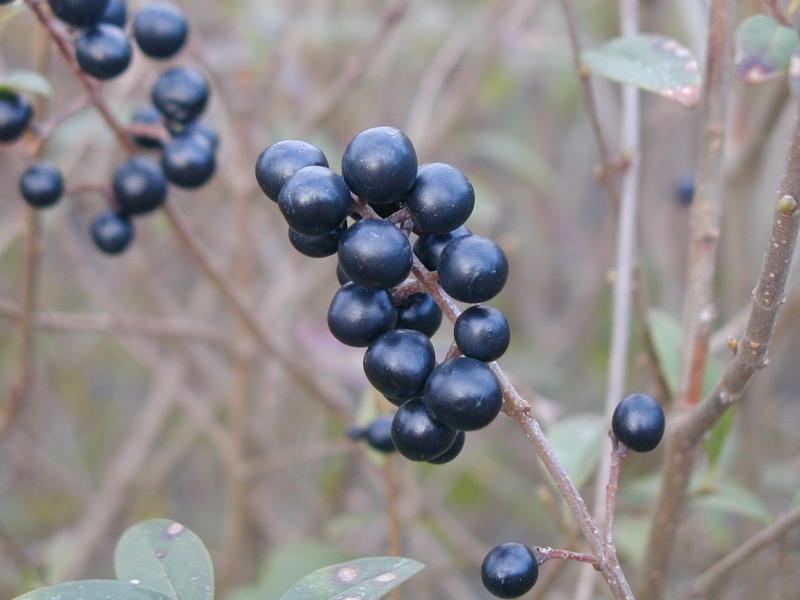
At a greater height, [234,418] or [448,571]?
[234,418]

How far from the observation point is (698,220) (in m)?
1.44

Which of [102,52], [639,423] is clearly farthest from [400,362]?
[102,52]

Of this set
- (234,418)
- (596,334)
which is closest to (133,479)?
(234,418)

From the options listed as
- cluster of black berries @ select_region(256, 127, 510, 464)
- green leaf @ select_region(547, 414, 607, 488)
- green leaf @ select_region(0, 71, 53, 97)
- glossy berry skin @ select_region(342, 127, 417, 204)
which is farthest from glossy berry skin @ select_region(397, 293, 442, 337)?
green leaf @ select_region(0, 71, 53, 97)

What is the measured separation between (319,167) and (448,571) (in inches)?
77.2

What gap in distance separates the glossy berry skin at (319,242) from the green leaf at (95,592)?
376mm

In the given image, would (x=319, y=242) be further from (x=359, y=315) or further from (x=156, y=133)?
(x=156, y=133)

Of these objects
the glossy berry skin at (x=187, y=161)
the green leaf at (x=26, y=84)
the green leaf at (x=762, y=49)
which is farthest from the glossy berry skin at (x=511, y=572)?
the green leaf at (x=26, y=84)

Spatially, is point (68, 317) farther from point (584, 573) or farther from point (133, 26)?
point (584, 573)

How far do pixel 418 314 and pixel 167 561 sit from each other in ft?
1.28

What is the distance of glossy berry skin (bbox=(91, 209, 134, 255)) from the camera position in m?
1.65

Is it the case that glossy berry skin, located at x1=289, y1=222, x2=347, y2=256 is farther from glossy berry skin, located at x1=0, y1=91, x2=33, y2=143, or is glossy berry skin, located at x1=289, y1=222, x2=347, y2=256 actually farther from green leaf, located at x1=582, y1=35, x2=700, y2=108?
glossy berry skin, located at x1=0, y1=91, x2=33, y2=143

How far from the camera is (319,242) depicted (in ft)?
3.11

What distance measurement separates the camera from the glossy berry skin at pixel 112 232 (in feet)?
5.40
